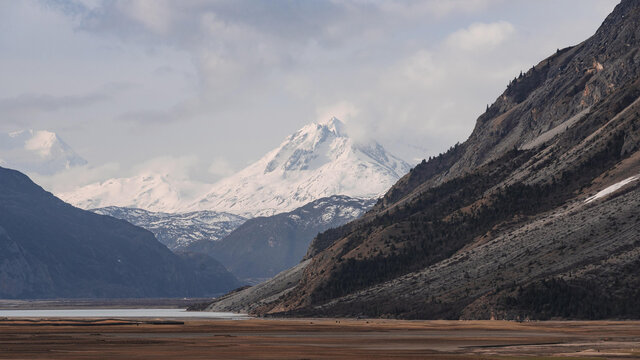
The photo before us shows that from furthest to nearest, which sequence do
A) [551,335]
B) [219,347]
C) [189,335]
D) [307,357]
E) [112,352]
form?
[189,335] < [551,335] < [219,347] < [112,352] < [307,357]

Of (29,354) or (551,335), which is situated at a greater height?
(29,354)

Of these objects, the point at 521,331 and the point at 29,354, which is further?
the point at 521,331

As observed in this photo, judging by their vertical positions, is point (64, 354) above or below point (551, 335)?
above

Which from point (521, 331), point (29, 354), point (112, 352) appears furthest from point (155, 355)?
point (521, 331)

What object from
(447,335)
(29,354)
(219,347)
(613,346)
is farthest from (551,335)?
(29,354)

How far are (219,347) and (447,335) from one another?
4625cm

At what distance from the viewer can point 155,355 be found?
11075 centimetres

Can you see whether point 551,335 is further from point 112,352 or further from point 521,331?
point 112,352

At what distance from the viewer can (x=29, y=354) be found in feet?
365

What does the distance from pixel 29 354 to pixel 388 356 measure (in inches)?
1626

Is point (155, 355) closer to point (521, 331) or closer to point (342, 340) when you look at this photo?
point (342, 340)

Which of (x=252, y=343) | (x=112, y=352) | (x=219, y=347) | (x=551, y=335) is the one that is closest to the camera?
(x=112, y=352)

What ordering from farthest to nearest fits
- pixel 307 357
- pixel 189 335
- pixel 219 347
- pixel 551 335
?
pixel 189 335, pixel 551 335, pixel 219 347, pixel 307 357

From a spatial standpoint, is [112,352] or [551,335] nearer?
[112,352]
